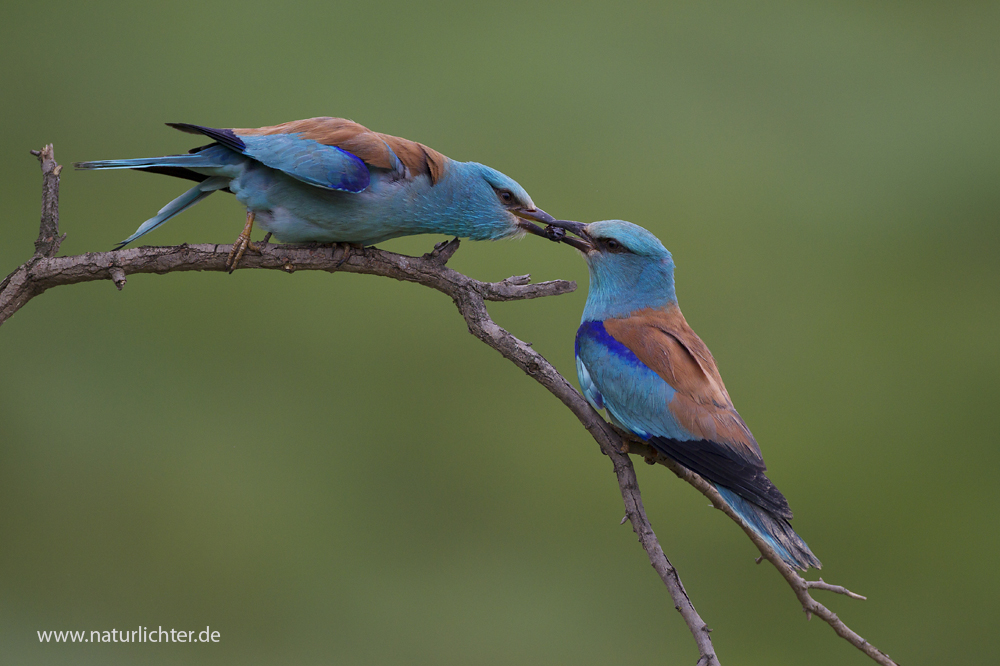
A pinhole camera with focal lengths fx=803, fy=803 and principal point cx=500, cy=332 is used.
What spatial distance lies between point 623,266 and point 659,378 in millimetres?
376

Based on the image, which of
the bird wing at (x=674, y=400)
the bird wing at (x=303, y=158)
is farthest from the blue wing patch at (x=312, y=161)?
the bird wing at (x=674, y=400)

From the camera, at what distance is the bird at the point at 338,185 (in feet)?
6.97

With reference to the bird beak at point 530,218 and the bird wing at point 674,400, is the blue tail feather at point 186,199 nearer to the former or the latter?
the bird beak at point 530,218

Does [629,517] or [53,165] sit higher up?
[53,165]

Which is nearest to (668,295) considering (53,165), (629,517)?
(629,517)

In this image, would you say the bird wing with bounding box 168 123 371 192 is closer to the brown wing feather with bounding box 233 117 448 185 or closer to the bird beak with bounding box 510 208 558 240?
the brown wing feather with bounding box 233 117 448 185

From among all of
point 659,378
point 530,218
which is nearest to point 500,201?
point 530,218

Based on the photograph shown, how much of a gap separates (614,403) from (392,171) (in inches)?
34.6

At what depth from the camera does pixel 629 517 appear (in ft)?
6.24

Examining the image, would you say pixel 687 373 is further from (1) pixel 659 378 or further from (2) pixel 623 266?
(2) pixel 623 266

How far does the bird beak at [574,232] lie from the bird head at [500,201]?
20 millimetres

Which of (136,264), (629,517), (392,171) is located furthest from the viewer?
(392,171)

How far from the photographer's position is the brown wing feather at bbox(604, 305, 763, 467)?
6.57 feet

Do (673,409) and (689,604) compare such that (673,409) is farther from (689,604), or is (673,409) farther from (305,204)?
(305,204)
